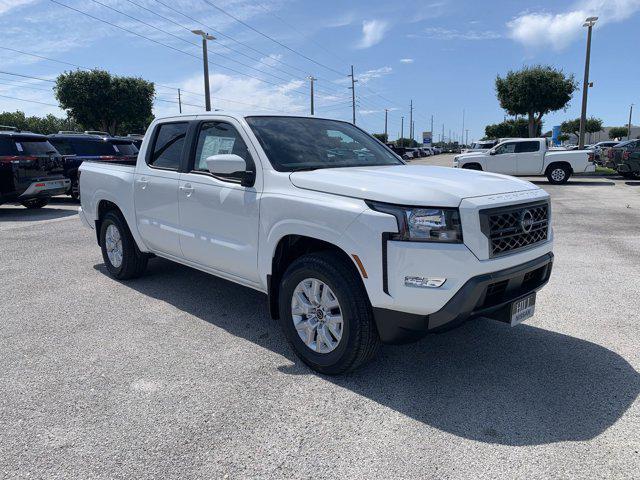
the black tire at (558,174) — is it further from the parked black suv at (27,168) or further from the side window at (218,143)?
the side window at (218,143)

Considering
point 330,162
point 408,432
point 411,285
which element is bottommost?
point 408,432

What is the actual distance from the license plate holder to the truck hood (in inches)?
29.3

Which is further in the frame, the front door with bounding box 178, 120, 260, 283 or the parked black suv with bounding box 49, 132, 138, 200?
the parked black suv with bounding box 49, 132, 138, 200

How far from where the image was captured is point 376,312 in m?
3.18

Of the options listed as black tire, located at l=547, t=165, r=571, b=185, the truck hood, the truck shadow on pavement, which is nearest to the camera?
the truck shadow on pavement

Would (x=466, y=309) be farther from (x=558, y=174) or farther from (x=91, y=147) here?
(x=558, y=174)

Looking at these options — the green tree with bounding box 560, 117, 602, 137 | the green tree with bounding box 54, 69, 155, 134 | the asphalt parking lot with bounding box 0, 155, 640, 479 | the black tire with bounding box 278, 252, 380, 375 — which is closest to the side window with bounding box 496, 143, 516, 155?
the asphalt parking lot with bounding box 0, 155, 640, 479

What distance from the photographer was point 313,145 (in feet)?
14.1

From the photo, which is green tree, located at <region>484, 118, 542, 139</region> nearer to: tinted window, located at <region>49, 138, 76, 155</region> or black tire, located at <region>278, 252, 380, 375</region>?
tinted window, located at <region>49, 138, 76, 155</region>

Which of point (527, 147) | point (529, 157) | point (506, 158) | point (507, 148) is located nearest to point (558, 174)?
point (529, 157)

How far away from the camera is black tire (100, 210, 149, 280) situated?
580cm

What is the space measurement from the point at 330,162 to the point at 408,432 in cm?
220

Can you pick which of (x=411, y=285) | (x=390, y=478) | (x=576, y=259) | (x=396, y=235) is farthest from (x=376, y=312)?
(x=576, y=259)

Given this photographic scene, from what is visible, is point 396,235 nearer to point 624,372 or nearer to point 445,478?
point 445,478
